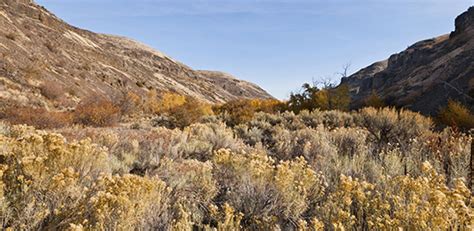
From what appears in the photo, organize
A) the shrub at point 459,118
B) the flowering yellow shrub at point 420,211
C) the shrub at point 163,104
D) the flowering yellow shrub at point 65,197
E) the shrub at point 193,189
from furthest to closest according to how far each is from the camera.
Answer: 1. the shrub at point 163,104
2. the shrub at point 459,118
3. the shrub at point 193,189
4. the flowering yellow shrub at point 65,197
5. the flowering yellow shrub at point 420,211

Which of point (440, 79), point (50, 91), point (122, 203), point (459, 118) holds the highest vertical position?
point (50, 91)

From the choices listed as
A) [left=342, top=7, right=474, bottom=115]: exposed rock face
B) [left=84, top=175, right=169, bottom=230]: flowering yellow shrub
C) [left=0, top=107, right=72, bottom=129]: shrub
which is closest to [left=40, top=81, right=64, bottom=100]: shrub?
[left=0, top=107, right=72, bottom=129]: shrub

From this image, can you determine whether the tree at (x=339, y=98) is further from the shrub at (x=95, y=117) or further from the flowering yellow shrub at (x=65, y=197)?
the flowering yellow shrub at (x=65, y=197)

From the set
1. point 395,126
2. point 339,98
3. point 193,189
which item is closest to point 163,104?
point 339,98

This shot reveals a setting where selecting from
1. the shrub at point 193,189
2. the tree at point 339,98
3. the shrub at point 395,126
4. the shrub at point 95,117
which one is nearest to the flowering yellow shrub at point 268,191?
the shrub at point 193,189

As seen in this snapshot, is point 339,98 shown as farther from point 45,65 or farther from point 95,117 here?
point 45,65

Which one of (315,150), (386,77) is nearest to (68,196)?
(315,150)

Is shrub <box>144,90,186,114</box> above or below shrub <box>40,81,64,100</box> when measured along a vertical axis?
below

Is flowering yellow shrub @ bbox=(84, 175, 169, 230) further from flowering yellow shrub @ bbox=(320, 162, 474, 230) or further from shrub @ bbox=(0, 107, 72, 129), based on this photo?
shrub @ bbox=(0, 107, 72, 129)

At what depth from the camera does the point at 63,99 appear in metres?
24.4

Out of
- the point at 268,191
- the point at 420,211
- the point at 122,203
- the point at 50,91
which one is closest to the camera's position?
the point at 420,211

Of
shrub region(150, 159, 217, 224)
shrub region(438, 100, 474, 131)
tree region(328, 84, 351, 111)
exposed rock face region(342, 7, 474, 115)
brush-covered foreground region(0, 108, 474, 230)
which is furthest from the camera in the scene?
tree region(328, 84, 351, 111)

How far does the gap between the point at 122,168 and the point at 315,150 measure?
3986 mm

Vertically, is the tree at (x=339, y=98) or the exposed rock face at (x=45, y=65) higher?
the exposed rock face at (x=45, y=65)
